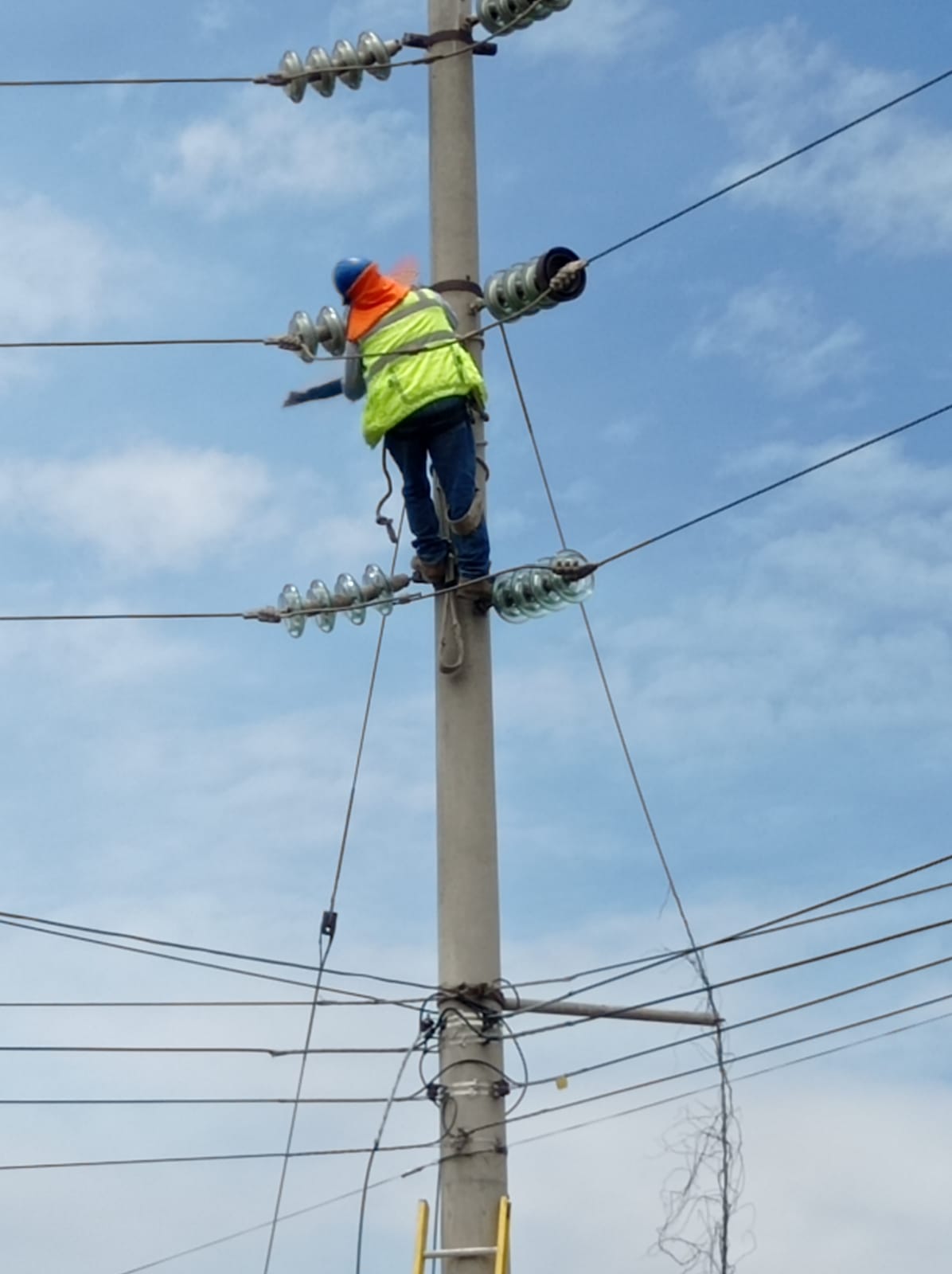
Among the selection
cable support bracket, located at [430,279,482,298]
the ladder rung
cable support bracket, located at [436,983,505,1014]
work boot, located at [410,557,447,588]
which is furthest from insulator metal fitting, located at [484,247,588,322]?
the ladder rung

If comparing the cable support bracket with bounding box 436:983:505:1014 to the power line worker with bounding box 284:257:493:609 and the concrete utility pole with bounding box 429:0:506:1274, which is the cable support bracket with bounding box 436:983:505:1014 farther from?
the power line worker with bounding box 284:257:493:609

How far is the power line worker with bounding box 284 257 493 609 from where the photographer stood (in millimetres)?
10570

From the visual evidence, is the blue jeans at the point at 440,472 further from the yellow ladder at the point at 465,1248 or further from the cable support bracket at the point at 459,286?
the yellow ladder at the point at 465,1248

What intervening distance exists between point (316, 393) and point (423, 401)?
2.63ft

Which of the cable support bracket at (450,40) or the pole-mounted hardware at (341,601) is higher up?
the cable support bracket at (450,40)

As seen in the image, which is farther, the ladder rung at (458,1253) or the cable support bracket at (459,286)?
the cable support bracket at (459,286)

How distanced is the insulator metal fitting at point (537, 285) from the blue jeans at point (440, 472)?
0.50 metres

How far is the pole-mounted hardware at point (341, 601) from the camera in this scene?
10.9 m

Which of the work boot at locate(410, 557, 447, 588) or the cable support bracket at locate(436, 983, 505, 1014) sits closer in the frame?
the cable support bracket at locate(436, 983, 505, 1014)

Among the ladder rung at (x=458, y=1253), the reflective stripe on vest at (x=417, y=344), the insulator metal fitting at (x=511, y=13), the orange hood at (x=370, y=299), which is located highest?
the insulator metal fitting at (x=511, y=13)

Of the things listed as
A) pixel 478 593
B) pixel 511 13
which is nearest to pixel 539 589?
pixel 478 593

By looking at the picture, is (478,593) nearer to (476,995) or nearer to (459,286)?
(459,286)

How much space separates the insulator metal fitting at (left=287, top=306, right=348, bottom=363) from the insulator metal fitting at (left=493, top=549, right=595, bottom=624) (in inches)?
52.3

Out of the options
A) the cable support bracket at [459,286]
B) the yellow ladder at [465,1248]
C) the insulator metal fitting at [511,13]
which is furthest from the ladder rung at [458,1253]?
the insulator metal fitting at [511,13]
